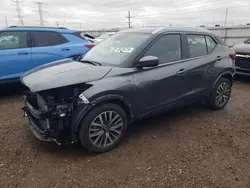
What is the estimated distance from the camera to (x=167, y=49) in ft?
11.6

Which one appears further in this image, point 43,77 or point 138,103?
point 138,103

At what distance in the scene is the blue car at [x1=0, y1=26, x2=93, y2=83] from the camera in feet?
16.4

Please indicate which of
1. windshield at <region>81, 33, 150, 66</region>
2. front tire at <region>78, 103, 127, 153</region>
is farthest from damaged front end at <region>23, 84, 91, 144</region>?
windshield at <region>81, 33, 150, 66</region>

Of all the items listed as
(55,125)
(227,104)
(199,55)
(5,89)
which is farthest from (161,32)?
(5,89)

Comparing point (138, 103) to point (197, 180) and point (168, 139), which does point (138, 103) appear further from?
point (197, 180)

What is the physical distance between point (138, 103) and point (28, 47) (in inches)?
140

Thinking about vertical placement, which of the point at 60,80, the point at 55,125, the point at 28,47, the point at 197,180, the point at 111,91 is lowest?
the point at 197,180

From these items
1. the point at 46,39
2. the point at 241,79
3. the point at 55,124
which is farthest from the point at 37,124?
the point at 241,79

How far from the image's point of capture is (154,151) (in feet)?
9.90

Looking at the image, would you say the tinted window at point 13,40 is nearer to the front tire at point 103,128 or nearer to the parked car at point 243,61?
the front tire at point 103,128

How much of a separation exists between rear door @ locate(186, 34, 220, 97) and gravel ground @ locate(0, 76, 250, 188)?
2.19 feet

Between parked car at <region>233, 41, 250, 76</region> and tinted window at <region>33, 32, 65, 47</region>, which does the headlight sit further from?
parked car at <region>233, 41, 250, 76</region>

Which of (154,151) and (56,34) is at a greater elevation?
(56,34)

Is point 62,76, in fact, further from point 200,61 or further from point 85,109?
point 200,61
